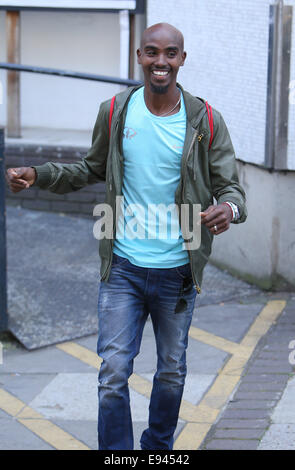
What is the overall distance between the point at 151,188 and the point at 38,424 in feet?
5.34

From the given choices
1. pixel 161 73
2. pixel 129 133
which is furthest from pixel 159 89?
pixel 129 133

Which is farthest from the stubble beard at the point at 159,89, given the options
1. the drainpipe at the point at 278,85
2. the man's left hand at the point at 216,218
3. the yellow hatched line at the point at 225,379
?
the drainpipe at the point at 278,85

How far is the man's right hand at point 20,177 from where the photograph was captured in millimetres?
3840

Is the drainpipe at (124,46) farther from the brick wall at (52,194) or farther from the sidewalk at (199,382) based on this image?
the sidewalk at (199,382)

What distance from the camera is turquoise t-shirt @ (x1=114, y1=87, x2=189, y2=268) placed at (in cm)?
382

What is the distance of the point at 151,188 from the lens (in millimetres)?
3826

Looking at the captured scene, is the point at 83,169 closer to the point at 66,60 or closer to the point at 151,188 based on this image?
the point at 151,188

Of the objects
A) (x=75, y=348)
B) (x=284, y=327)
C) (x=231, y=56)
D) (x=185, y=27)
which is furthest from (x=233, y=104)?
(x=75, y=348)

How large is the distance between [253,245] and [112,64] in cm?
423

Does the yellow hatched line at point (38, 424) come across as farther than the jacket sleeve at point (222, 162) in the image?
A: Yes

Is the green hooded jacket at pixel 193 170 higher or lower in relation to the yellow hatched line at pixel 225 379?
higher

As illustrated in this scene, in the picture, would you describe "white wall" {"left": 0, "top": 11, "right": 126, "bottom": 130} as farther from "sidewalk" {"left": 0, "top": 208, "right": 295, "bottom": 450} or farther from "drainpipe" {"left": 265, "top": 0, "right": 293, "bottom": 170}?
"sidewalk" {"left": 0, "top": 208, "right": 295, "bottom": 450}

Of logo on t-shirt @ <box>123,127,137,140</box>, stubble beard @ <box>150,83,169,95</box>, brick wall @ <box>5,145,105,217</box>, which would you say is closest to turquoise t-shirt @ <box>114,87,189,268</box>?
logo on t-shirt @ <box>123,127,137,140</box>

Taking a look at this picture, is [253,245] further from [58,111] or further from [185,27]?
[58,111]
